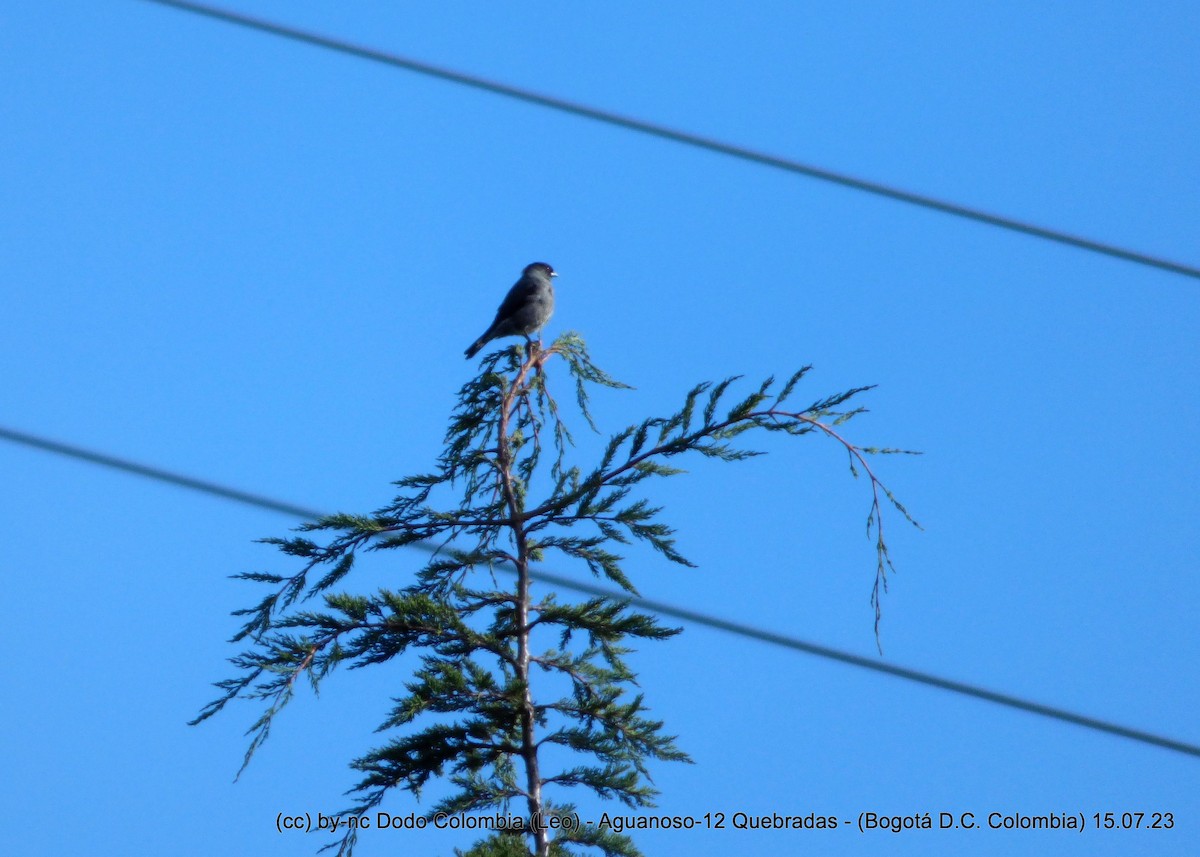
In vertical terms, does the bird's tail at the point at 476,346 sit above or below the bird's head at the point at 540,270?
below

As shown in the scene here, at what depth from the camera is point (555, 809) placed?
12.4ft

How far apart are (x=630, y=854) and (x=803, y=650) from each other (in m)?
1.64

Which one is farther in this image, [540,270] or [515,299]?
[540,270]

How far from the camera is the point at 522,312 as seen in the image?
6.69 meters

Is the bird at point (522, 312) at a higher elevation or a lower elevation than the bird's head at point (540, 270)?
lower

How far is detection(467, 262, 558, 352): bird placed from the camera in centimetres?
669

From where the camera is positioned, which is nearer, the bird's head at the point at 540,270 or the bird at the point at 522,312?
the bird at the point at 522,312

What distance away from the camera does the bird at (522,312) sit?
669 cm

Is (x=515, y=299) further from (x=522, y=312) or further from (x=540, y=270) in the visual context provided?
(x=540, y=270)

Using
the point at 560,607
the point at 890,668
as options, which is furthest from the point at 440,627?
the point at 890,668

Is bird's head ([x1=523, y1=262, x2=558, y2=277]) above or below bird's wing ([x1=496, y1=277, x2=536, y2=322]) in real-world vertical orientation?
above

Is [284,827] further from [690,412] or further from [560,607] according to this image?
[690,412]

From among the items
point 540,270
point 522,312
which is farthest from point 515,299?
point 540,270

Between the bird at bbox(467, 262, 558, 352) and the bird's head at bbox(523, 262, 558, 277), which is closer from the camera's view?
the bird at bbox(467, 262, 558, 352)
